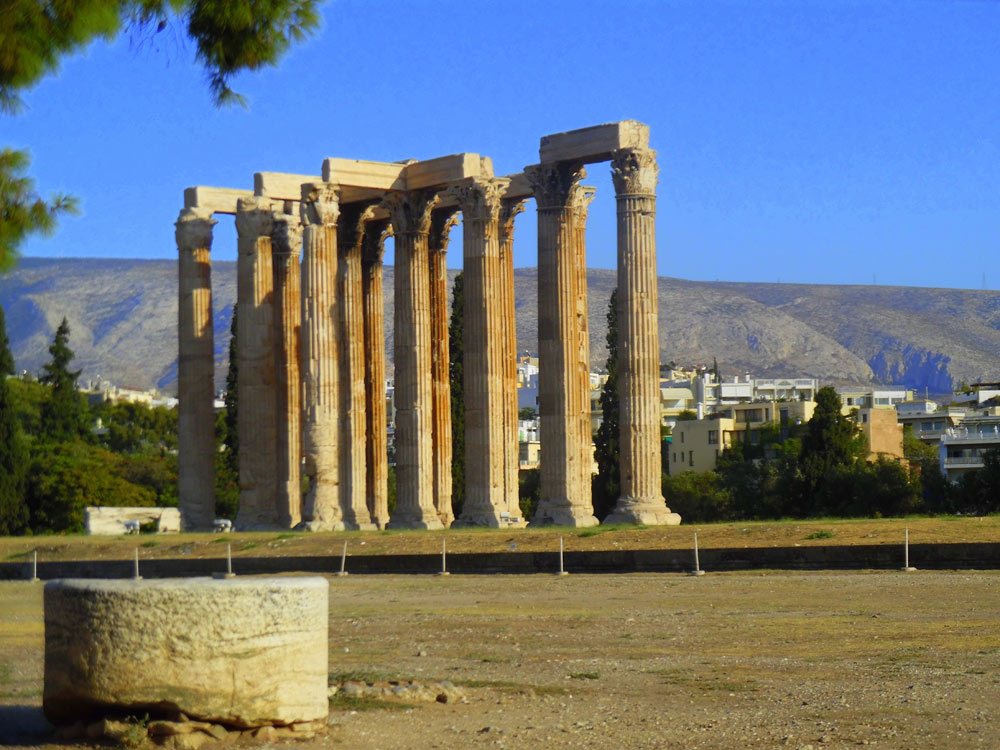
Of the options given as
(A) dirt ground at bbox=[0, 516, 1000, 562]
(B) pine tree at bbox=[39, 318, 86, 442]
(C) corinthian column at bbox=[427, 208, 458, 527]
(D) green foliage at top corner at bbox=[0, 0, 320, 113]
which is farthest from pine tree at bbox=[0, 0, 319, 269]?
(B) pine tree at bbox=[39, 318, 86, 442]

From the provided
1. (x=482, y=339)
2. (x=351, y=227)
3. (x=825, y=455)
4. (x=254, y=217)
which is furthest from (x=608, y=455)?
(x=254, y=217)

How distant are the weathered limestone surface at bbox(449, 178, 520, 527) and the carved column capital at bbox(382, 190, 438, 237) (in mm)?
1872

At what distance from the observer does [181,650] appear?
1233 cm

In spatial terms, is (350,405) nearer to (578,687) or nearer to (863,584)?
(863,584)

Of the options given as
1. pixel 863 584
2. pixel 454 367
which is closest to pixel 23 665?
pixel 863 584

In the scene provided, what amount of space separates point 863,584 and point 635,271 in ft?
58.9

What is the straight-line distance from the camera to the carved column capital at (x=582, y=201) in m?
44.5

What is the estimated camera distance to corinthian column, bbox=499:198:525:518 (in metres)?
46.5

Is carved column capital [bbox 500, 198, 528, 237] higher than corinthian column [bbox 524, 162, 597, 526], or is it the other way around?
carved column capital [bbox 500, 198, 528, 237]

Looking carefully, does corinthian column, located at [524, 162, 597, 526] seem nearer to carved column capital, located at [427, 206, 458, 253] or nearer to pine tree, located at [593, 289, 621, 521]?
carved column capital, located at [427, 206, 458, 253]

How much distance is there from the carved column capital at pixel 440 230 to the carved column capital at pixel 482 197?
4.74 m

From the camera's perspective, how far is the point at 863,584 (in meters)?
25.2

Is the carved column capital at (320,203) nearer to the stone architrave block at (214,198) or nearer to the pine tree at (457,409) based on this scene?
the stone architrave block at (214,198)

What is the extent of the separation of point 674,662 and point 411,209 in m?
31.9
